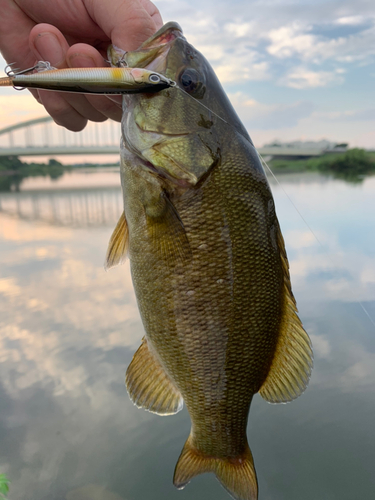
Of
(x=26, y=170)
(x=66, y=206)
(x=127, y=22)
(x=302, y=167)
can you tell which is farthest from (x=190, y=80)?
(x=66, y=206)

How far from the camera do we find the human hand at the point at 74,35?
151 centimetres

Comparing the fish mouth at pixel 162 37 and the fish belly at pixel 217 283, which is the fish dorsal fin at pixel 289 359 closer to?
the fish belly at pixel 217 283

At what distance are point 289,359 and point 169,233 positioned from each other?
73cm

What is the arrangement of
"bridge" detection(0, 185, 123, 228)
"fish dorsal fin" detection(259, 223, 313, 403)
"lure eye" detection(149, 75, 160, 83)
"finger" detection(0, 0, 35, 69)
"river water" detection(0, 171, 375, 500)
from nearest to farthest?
"lure eye" detection(149, 75, 160, 83) → "fish dorsal fin" detection(259, 223, 313, 403) → "finger" detection(0, 0, 35, 69) → "river water" detection(0, 171, 375, 500) → "bridge" detection(0, 185, 123, 228)

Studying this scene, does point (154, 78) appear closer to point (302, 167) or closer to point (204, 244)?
point (204, 244)

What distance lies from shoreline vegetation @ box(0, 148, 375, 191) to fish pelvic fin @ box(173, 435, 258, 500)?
7.26 meters

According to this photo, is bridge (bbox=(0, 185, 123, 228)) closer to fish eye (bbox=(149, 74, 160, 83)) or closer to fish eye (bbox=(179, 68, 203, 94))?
fish eye (bbox=(179, 68, 203, 94))

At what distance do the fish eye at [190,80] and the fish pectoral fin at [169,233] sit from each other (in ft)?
1.43

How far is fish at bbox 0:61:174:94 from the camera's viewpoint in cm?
103

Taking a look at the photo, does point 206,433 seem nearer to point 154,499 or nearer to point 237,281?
point 237,281

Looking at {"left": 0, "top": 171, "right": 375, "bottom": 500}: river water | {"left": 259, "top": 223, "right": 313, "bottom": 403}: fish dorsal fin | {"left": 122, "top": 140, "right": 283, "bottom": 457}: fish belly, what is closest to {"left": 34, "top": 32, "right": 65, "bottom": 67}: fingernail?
{"left": 122, "top": 140, "right": 283, "bottom": 457}: fish belly

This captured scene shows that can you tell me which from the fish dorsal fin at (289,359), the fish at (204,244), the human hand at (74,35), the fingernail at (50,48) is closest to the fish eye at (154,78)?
the fish at (204,244)

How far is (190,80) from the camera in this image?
4.55 feet

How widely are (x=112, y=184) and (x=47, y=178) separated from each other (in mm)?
16419
